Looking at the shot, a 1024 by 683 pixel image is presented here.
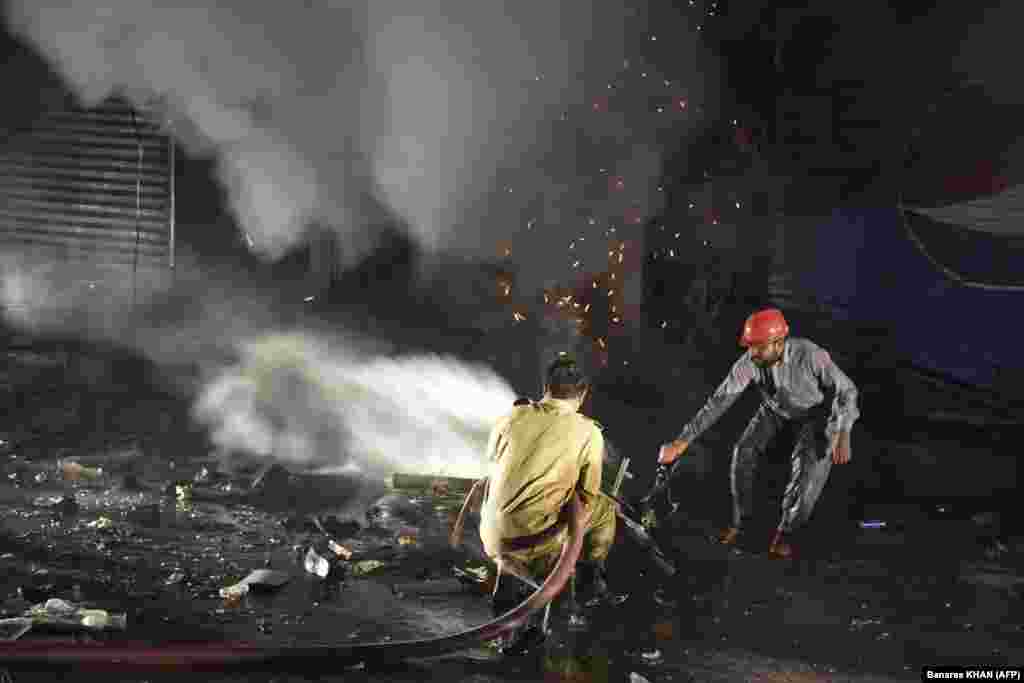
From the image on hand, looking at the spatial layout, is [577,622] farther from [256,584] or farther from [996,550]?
[996,550]

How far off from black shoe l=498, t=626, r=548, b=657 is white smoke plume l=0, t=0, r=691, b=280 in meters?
7.72

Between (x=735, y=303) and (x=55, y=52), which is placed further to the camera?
(x=735, y=303)

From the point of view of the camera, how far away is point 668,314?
11805 millimetres

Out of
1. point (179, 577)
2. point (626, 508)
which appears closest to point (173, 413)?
point (179, 577)

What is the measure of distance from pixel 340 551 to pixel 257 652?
196 centimetres

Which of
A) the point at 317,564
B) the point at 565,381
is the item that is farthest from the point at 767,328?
the point at 317,564

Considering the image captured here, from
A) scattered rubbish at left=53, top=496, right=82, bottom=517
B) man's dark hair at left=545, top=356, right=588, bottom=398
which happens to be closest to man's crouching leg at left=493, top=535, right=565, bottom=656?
man's dark hair at left=545, top=356, right=588, bottom=398

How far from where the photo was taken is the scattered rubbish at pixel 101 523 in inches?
245

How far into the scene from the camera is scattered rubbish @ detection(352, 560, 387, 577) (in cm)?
556

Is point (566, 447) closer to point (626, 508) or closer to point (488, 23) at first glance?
point (626, 508)

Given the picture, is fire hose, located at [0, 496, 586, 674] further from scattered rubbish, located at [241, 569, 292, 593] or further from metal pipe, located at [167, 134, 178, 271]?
metal pipe, located at [167, 134, 178, 271]

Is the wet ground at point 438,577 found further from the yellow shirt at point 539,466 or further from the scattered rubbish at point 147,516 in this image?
the yellow shirt at point 539,466

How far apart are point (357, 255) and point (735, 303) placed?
5414mm

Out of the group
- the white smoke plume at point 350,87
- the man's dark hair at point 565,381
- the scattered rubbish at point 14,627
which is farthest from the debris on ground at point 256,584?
the white smoke plume at point 350,87
